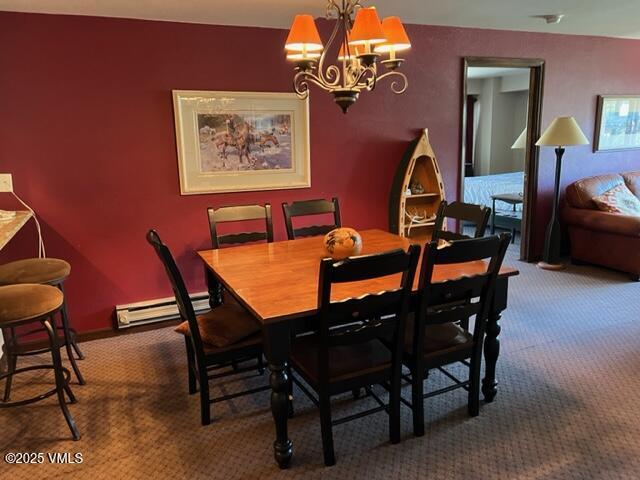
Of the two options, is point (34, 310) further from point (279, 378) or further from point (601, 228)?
point (601, 228)

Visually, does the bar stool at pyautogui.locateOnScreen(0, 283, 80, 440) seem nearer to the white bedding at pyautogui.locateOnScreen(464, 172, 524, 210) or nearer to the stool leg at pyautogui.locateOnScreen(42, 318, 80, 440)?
the stool leg at pyautogui.locateOnScreen(42, 318, 80, 440)

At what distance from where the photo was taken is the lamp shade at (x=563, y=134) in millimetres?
4453

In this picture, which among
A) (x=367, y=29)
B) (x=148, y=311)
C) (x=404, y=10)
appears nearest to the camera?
(x=367, y=29)

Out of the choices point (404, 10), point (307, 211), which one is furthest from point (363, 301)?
point (404, 10)

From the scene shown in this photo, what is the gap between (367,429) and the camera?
7.77ft

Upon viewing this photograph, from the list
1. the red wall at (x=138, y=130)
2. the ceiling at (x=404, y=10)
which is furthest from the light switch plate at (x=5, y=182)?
the ceiling at (x=404, y=10)

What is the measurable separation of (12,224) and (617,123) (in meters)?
5.82

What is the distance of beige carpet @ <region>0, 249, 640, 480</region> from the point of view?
210 cm

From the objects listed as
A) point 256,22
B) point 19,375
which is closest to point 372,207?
point 256,22

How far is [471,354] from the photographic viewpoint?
2344 mm

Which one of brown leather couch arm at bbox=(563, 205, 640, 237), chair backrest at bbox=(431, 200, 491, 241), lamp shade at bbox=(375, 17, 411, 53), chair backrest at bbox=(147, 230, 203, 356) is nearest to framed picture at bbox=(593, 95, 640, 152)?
brown leather couch arm at bbox=(563, 205, 640, 237)

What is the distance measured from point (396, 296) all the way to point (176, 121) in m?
2.32

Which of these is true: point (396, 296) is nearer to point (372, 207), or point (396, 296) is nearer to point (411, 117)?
point (372, 207)

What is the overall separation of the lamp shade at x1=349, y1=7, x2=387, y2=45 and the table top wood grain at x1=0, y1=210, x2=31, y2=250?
194 cm
